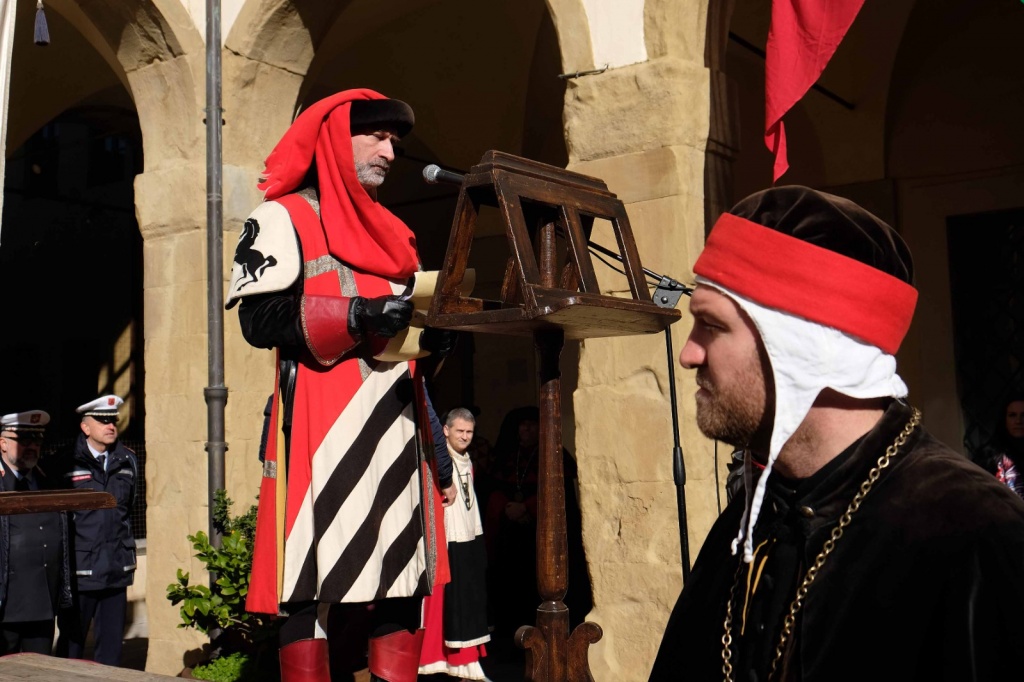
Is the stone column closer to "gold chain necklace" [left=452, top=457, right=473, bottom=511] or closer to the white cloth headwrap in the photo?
"gold chain necklace" [left=452, top=457, right=473, bottom=511]

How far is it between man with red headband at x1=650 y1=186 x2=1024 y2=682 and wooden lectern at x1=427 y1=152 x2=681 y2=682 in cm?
92

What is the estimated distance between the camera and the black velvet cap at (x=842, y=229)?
1587mm

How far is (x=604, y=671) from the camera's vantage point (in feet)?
17.2

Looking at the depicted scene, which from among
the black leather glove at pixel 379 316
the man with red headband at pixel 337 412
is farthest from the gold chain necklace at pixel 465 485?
the black leather glove at pixel 379 316

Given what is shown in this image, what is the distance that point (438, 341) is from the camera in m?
3.22

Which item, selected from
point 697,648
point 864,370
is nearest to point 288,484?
point 697,648

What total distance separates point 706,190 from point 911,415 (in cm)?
378

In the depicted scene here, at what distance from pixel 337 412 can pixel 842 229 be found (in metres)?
1.81

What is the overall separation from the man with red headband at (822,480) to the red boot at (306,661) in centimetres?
156

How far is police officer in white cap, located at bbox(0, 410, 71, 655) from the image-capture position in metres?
6.01

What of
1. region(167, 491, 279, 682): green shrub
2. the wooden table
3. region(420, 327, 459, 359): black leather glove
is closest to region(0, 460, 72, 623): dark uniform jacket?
region(167, 491, 279, 682): green shrub

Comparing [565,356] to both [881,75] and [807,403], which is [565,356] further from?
[807,403]

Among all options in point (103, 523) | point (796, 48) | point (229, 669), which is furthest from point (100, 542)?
point (796, 48)

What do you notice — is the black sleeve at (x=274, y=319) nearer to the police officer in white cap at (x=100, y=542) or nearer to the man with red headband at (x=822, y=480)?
the man with red headband at (x=822, y=480)
